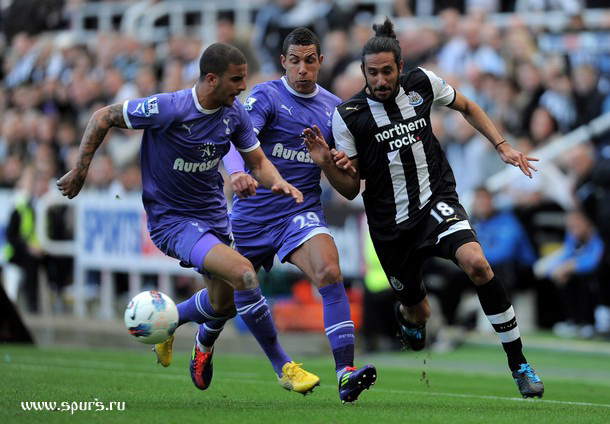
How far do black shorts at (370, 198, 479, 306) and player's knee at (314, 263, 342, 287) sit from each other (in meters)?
0.66

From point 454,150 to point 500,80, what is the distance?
1149mm

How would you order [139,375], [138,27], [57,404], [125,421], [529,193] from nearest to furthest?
[125,421] < [57,404] < [139,375] < [529,193] < [138,27]

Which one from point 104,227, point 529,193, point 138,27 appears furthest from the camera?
point 138,27

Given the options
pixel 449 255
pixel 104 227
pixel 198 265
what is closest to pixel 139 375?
pixel 198 265

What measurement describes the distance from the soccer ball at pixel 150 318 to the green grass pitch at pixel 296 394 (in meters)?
0.50

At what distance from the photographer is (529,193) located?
16.3 m

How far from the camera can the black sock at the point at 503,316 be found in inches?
354

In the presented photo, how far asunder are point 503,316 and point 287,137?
86.5 inches

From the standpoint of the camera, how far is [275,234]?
9508 mm

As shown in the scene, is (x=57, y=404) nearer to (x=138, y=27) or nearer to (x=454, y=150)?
(x=454, y=150)

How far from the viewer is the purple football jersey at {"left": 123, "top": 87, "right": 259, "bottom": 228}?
8852mm

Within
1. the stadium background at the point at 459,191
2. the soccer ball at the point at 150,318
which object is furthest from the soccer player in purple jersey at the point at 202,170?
the stadium background at the point at 459,191

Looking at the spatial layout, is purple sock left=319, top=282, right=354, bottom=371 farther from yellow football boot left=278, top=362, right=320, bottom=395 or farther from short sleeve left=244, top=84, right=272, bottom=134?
short sleeve left=244, top=84, right=272, bottom=134

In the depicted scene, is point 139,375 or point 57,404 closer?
point 57,404
